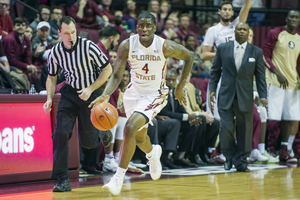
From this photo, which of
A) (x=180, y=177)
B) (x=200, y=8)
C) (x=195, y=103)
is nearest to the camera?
(x=180, y=177)

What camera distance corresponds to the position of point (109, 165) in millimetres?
6133

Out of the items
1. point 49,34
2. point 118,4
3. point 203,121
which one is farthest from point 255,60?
point 118,4

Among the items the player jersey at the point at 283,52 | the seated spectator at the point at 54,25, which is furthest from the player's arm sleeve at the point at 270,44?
the seated spectator at the point at 54,25

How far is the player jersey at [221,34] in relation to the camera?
6809 mm

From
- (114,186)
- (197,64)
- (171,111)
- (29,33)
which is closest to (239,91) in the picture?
(171,111)

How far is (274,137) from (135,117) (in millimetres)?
5106

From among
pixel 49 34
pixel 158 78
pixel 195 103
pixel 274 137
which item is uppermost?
pixel 49 34

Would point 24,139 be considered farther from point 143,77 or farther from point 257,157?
point 257,157

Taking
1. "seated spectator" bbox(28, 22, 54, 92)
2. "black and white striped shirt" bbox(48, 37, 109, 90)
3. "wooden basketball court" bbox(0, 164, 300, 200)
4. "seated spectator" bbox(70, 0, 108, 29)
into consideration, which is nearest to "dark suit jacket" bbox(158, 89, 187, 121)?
"wooden basketball court" bbox(0, 164, 300, 200)

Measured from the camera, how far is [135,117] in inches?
163

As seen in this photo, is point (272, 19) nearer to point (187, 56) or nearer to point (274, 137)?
point (274, 137)

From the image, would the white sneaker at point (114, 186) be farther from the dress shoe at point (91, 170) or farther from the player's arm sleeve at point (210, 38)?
the player's arm sleeve at point (210, 38)

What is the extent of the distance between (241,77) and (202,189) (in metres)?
2.29

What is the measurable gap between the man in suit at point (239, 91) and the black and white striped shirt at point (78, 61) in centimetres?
228
